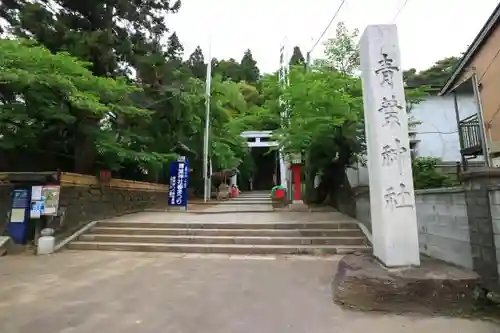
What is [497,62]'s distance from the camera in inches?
340

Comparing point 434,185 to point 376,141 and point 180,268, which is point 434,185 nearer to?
point 376,141

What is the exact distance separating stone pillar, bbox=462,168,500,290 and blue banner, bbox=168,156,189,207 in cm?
979

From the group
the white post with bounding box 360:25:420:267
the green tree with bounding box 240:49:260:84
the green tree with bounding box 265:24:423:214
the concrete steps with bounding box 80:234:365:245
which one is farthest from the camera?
the green tree with bounding box 240:49:260:84

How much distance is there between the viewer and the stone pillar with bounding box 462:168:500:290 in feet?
12.2

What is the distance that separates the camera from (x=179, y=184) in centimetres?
1235

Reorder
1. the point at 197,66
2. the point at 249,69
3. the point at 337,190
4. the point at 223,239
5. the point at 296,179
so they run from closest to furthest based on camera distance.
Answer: the point at 223,239 → the point at 337,190 → the point at 296,179 → the point at 197,66 → the point at 249,69

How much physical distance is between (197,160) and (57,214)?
33.3ft

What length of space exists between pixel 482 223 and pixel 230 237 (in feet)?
16.8

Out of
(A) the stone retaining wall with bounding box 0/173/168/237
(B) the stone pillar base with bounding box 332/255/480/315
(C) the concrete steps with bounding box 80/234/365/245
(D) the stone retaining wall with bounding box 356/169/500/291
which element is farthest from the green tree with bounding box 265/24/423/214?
(A) the stone retaining wall with bounding box 0/173/168/237

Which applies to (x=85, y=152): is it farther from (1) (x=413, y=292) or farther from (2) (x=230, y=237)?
(1) (x=413, y=292)

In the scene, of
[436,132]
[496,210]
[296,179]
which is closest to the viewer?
[496,210]

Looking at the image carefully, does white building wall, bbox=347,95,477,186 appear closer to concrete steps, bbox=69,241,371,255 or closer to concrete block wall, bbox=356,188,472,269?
concrete steps, bbox=69,241,371,255

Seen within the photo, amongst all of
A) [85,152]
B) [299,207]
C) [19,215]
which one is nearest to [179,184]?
[85,152]

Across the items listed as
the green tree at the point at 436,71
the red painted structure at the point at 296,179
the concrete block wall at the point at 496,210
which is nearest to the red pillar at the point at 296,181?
the red painted structure at the point at 296,179
